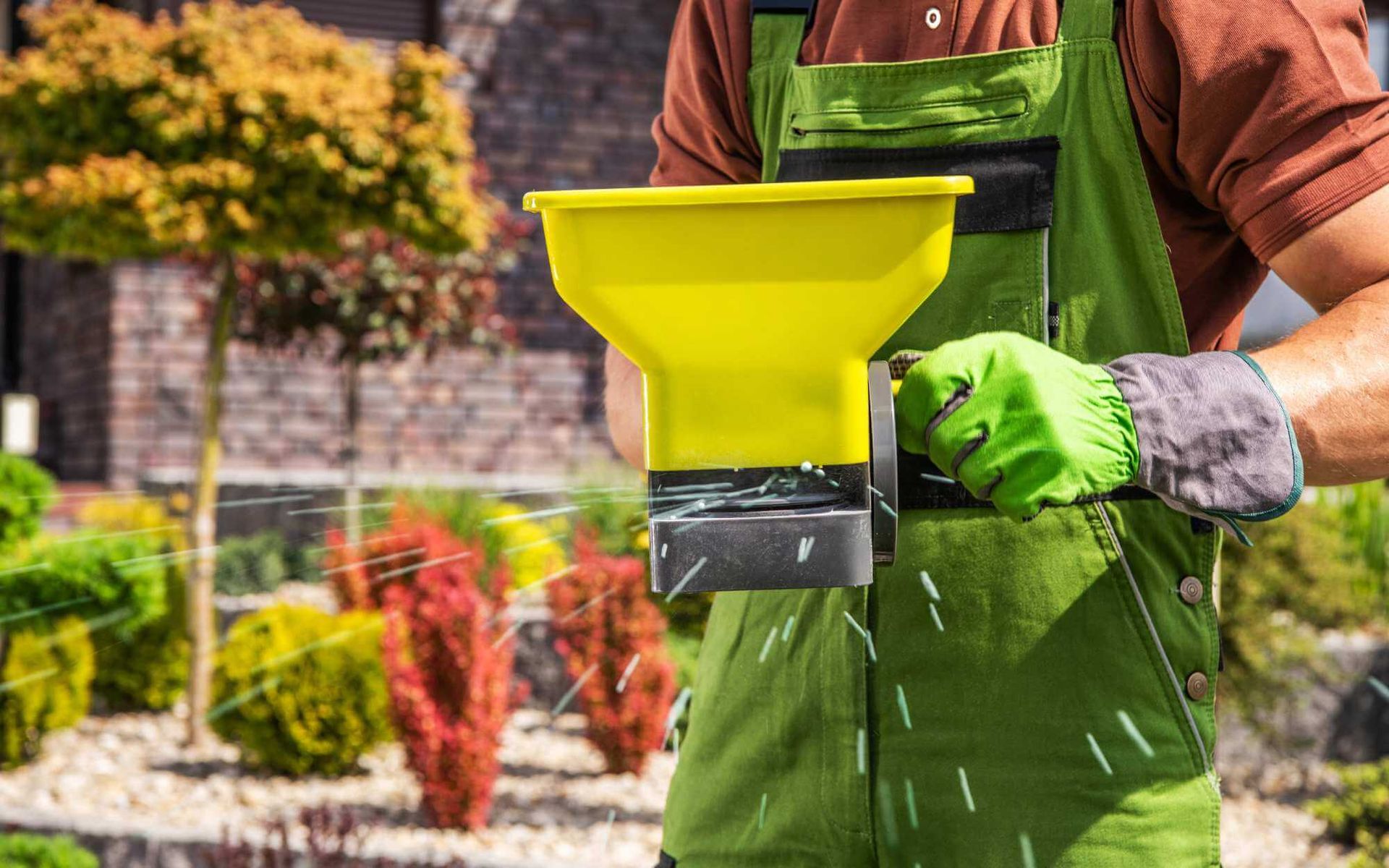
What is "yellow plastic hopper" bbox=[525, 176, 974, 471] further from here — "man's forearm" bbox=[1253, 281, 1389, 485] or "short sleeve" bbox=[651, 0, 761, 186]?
"short sleeve" bbox=[651, 0, 761, 186]

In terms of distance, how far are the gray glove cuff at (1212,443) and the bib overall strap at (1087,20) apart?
39cm

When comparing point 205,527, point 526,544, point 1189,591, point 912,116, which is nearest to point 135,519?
point 205,527

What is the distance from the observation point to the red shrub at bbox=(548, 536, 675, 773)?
509cm

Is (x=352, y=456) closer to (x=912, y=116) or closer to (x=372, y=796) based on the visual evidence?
(x=372, y=796)

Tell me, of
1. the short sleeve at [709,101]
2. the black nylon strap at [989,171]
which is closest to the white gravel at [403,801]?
the short sleeve at [709,101]

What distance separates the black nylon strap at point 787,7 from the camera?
1.43 m

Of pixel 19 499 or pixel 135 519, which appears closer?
pixel 19 499

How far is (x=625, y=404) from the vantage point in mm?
1553

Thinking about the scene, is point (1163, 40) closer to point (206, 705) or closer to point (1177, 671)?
point (1177, 671)

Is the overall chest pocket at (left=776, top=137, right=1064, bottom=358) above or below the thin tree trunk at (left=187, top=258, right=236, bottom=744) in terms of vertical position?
above

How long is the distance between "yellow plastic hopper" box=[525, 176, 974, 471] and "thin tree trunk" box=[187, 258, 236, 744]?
4939mm

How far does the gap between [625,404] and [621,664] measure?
3739 mm

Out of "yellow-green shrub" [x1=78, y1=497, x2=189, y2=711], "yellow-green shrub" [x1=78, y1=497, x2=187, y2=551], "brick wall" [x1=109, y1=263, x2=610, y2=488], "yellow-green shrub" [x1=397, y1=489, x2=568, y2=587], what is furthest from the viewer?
"brick wall" [x1=109, y1=263, x2=610, y2=488]

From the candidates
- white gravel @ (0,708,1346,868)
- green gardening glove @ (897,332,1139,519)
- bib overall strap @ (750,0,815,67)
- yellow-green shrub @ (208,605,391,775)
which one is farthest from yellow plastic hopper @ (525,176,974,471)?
yellow-green shrub @ (208,605,391,775)
